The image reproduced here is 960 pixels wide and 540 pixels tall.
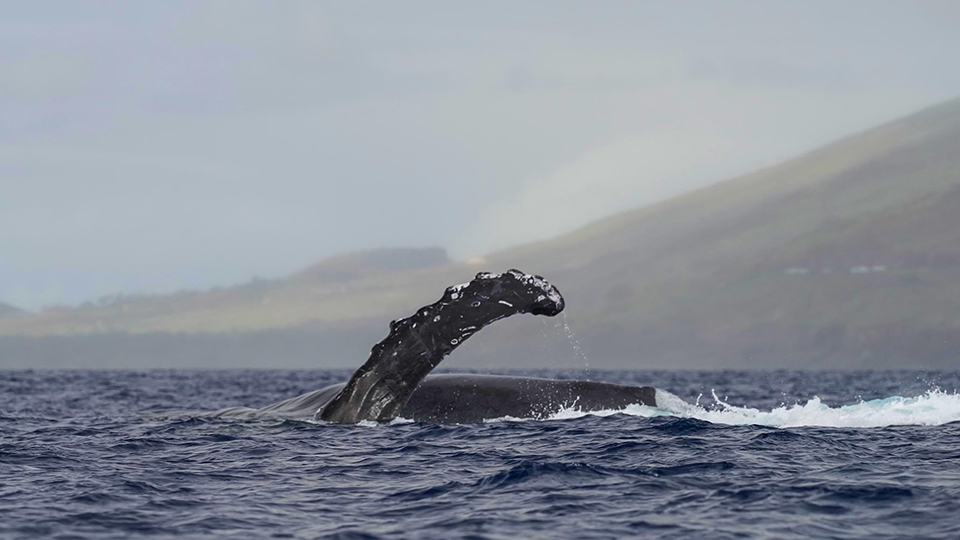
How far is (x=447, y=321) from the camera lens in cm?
1362

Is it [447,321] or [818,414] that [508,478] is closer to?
[447,321]

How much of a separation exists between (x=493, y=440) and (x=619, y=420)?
8.50 ft

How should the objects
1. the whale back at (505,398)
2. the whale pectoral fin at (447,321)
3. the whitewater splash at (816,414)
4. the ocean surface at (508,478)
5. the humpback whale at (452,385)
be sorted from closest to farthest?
the ocean surface at (508,478) → the whale pectoral fin at (447,321) → the humpback whale at (452,385) → the whale back at (505,398) → the whitewater splash at (816,414)

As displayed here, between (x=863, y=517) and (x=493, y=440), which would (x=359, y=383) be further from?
(x=863, y=517)

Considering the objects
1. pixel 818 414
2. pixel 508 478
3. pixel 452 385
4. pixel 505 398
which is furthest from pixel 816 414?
pixel 508 478

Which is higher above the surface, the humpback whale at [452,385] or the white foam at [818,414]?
the humpback whale at [452,385]

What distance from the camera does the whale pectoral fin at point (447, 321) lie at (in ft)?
43.7

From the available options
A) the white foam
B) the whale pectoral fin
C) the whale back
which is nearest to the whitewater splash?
the white foam

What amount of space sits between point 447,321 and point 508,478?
133 inches

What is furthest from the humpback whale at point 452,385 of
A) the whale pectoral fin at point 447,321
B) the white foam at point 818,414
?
the white foam at point 818,414

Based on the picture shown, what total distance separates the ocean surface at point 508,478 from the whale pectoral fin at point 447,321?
784 millimetres

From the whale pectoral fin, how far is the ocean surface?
0.78 metres

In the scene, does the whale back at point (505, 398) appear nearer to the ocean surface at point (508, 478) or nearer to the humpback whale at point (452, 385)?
the humpback whale at point (452, 385)

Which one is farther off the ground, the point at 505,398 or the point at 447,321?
the point at 447,321
